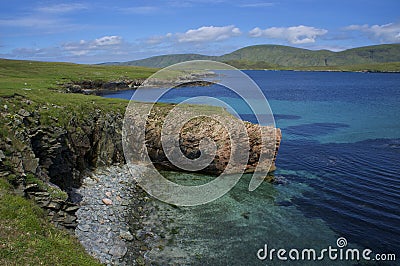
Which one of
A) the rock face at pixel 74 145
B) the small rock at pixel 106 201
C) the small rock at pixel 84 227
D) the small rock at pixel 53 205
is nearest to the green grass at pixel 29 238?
the small rock at pixel 53 205

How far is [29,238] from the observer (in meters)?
13.7

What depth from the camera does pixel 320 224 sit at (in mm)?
24406

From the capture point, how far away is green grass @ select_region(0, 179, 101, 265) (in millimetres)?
12656

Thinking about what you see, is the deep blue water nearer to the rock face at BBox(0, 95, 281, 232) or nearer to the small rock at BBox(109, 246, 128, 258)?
the small rock at BBox(109, 246, 128, 258)

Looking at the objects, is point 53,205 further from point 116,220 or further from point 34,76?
point 34,76

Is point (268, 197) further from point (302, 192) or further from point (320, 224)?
point (320, 224)

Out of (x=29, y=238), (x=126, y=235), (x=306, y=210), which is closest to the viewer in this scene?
(x=29, y=238)

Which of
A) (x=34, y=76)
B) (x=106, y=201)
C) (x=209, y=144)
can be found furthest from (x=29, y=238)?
(x=34, y=76)

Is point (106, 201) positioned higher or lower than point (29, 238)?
lower

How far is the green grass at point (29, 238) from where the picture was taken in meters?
12.7

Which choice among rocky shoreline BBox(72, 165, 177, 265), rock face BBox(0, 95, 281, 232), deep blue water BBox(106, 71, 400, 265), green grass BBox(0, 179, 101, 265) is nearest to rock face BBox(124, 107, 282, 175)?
rock face BBox(0, 95, 281, 232)

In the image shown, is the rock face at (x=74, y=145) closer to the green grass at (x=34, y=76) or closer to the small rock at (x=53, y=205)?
the small rock at (x=53, y=205)

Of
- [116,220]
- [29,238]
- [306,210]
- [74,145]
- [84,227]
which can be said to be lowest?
[306,210]

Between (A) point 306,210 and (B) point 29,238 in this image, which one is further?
(A) point 306,210
